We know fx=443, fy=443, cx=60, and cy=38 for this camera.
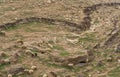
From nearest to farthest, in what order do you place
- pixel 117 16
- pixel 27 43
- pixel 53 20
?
pixel 27 43, pixel 53 20, pixel 117 16

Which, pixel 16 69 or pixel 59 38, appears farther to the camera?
pixel 59 38

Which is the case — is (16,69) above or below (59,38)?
below

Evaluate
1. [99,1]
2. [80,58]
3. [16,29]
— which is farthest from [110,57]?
[99,1]

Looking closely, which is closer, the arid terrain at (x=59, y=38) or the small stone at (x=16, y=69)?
the small stone at (x=16, y=69)

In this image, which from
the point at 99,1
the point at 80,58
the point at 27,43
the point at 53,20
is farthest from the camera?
the point at 99,1

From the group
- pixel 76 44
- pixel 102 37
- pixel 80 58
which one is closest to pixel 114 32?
pixel 102 37

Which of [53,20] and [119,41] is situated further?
[53,20]

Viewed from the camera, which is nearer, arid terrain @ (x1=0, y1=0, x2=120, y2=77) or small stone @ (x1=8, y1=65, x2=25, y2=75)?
small stone @ (x1=8, y1=65, x2=25, y2=75)

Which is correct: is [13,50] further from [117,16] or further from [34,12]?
[117,16]
